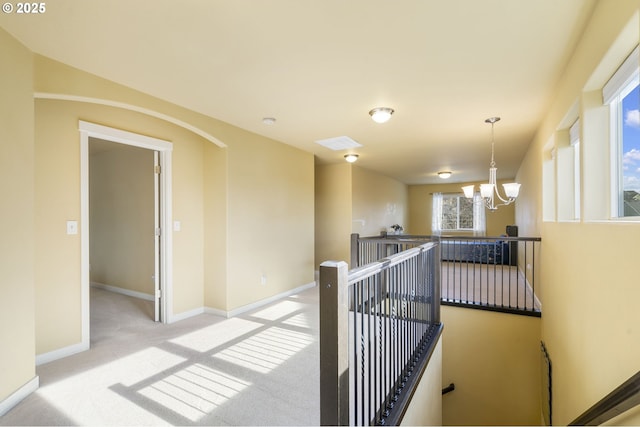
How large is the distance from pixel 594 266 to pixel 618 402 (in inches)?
37.0

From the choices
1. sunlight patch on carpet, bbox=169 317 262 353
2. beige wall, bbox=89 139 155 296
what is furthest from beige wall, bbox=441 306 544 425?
beige wall, bbox=89 139 155 296

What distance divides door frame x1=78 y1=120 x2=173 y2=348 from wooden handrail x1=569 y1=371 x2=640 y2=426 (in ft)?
12.4

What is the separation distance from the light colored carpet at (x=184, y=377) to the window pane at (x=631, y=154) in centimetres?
226

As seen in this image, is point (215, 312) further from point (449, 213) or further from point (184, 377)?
point (449, 213)

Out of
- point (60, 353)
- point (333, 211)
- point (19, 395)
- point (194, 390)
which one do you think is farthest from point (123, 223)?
point (333, 211)

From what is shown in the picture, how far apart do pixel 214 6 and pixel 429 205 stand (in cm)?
988

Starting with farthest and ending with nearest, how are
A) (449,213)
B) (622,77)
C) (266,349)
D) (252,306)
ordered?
(449,213) → (252,306) → (266,349) → (622,77)

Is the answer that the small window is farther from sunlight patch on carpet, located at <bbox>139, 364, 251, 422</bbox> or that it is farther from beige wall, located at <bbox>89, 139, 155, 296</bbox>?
sunlight patch on carpet, located at <bbox>139, 364, 251, 422</bbox>

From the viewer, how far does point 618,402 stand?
114 centimetres

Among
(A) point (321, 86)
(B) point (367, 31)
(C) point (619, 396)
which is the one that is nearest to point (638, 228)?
(C) point (619, 396)

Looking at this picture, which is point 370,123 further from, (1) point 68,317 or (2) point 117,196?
(2) point 117,196

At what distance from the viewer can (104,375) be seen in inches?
89.3

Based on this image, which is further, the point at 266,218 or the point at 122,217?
the point at 122,217

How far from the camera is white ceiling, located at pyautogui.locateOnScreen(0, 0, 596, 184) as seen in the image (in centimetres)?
170
